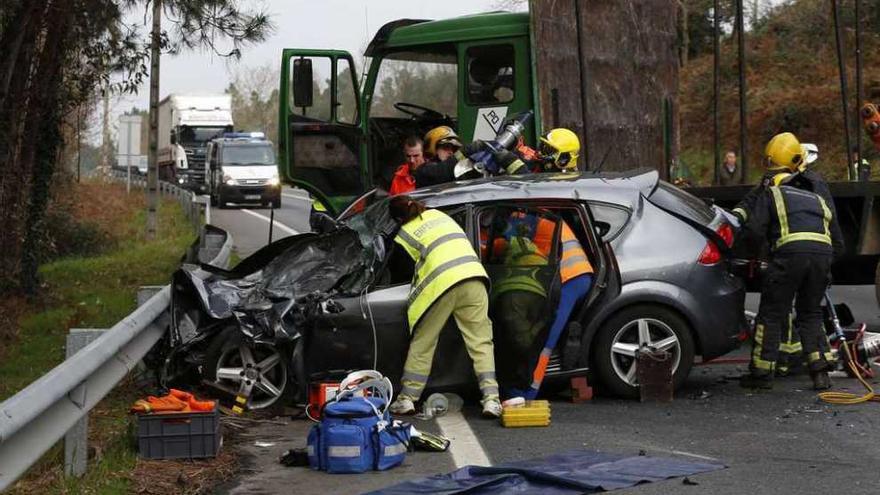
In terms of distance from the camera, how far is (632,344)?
977 centimetres

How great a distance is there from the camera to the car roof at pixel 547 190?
995 centimetres

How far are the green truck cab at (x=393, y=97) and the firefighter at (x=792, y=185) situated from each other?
13.1 ft

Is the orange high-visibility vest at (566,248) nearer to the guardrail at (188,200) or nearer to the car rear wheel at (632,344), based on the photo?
the car rear wheel at (632,344)

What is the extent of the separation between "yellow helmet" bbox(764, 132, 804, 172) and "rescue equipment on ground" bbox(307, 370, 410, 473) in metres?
4.10

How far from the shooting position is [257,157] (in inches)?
1794

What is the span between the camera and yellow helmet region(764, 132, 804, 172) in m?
10.5

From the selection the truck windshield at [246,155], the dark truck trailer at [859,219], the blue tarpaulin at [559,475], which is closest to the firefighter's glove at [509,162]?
the dark truck trailer at [859,219]

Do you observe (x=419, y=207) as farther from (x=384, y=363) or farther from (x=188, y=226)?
(x=188, y=226)

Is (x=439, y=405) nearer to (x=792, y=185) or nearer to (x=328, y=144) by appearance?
(x=792, y=185)

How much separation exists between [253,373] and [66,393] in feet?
10.3

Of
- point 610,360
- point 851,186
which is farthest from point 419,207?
point 851,186

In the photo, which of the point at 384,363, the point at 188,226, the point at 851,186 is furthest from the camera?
the point at 188,226

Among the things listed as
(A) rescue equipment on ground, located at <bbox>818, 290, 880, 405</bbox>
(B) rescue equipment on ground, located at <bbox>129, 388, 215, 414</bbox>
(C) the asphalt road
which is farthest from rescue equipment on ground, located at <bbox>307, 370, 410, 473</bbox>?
(A) rescue equipment on ground, located at <bbox>818, 290, 880, 405</bbox>

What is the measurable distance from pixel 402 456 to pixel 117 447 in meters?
1.62
